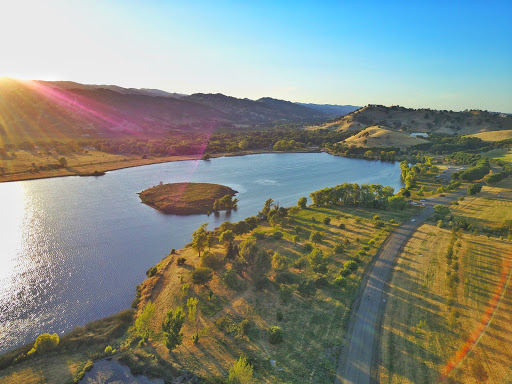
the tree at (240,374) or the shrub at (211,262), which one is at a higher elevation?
the shrub at (211,262)

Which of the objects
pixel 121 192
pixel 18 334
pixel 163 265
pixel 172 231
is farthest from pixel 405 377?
pixel 121 192

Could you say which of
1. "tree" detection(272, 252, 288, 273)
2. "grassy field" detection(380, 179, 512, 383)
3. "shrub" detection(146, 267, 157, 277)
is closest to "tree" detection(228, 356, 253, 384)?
"grassy field" detection(380, 179, 512, 383)

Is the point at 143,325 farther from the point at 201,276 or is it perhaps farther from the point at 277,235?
the point at 277,235

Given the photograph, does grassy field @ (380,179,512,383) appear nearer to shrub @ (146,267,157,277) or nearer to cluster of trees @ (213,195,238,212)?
shrub @ (146,267,157,277)

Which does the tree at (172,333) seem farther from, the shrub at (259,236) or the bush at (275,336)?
the shrub at (259,236)

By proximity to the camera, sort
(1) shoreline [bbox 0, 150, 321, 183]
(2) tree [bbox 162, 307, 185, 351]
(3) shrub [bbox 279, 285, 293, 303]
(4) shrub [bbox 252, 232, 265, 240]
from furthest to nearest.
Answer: (1) shoreline [bbox 0, 150, 321, 183], (4) shrub [bbox 252, 232, 265, 240], (3) shrub [bbox 279, 285, 293, 303], (2) tree [bbox 162, 307, 185, 351]

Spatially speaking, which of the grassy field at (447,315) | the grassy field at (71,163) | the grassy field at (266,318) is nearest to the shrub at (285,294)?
the grassy field at (266,318)

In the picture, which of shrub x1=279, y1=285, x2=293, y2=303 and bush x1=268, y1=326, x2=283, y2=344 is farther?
shrub x1=279, y1=285, x2=293, y2=303

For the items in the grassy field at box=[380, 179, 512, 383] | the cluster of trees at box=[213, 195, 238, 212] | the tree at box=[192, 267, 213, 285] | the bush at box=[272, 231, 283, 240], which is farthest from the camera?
the cluster of trees at box=[213, 195, 238, 212]
